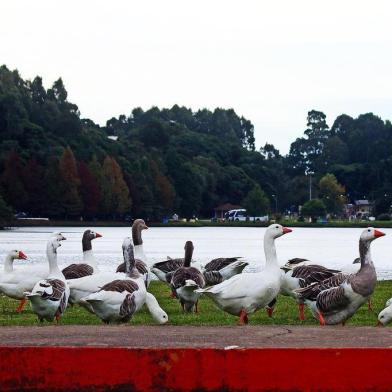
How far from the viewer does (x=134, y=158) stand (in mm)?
185625

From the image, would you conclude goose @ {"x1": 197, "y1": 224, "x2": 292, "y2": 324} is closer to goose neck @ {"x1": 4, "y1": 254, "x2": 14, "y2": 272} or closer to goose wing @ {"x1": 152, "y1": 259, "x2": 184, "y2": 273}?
goose neck @ {"x1": 4, "y1": 254, "x2": 14, "y2": 272}

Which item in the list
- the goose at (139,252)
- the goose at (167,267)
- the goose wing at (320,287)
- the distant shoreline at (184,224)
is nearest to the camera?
the goose wing at (320,287)

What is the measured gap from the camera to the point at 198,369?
9305 millimetres

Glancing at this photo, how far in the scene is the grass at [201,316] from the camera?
18422 mm

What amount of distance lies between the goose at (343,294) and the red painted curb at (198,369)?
7.55m

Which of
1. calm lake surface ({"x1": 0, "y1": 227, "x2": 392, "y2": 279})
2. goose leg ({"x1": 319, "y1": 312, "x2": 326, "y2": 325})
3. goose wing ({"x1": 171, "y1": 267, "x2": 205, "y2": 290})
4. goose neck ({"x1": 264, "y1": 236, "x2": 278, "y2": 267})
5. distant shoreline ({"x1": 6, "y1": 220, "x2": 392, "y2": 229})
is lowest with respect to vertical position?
calm lake surface ({"x1": 0, "y1": 227, "x2": 392, "y2": 279})

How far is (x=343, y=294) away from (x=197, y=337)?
6200mm

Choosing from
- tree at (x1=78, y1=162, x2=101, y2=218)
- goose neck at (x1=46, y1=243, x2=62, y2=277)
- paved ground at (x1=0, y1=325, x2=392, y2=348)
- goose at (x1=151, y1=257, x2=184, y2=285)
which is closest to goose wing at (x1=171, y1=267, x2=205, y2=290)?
goose neck at (x1=46, y1=243, x2=62, y2=277)

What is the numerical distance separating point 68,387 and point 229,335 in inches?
92.5

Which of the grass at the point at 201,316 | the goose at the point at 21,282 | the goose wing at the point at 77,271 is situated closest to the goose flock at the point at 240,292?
the grass at the point at 201,316

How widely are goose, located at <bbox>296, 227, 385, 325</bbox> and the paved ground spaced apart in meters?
4.46

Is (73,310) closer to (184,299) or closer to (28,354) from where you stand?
(184,299)

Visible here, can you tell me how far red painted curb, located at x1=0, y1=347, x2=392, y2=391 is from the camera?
365 inches

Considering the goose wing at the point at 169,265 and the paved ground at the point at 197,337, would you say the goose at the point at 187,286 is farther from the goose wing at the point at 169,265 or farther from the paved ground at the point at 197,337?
the paved ground at the point at 197,337
